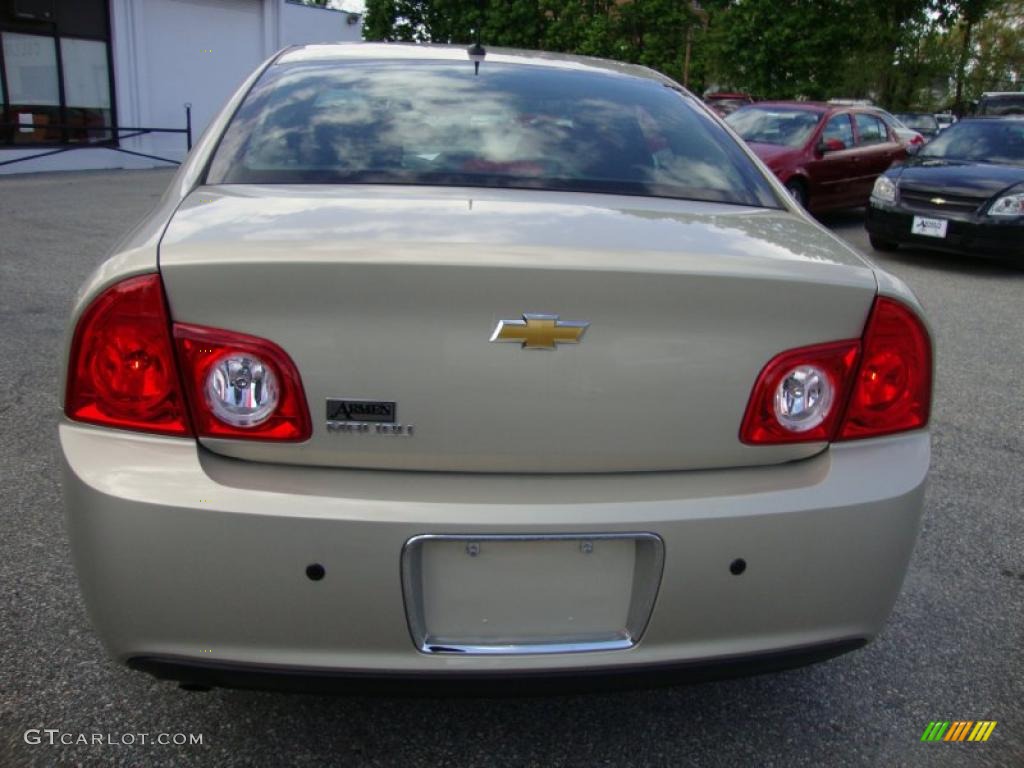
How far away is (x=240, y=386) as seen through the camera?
162cm

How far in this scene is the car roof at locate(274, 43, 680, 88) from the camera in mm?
2816

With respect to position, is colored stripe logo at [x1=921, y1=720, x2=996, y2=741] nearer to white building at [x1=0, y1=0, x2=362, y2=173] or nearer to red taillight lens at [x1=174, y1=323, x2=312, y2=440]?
red taillight lens at [x1=174, y1=323, x2=312, y2=440]

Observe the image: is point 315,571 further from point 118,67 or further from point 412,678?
point 118,67

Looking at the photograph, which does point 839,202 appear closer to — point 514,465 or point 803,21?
point 514,465

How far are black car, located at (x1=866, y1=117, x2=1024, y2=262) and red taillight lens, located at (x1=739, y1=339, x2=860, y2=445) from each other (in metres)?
7.50

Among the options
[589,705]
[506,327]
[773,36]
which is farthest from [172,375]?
[773,36]

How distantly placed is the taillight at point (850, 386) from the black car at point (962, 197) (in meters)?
7.34

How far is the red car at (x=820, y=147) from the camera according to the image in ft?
34.6

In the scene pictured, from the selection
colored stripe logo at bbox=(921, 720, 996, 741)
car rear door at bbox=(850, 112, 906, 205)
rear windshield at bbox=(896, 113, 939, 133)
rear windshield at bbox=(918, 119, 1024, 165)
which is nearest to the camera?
colored stripe logo at bbox=(921, 720, 996, 741)

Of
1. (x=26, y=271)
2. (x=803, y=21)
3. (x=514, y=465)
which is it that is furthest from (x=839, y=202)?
(x=803, y=21)

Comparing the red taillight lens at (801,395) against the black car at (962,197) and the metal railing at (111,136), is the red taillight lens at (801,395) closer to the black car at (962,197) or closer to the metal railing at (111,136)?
the black car at (962,197)

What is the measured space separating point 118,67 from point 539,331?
19.8 metres

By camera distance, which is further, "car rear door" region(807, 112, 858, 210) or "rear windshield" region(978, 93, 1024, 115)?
"rear windshield" region(978, 93, 1024, 115)

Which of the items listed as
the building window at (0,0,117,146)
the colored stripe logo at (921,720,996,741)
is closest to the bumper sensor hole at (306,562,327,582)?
the colored stripe logo at (921,720,996,741)
